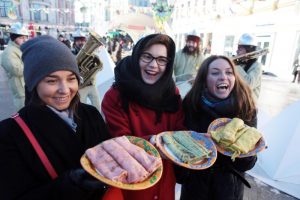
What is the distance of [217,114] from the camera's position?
5.60 feet

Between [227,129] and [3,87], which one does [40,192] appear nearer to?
[227,129]

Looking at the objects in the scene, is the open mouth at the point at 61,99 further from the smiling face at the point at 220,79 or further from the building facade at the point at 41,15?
the building facade at the point at 41,15

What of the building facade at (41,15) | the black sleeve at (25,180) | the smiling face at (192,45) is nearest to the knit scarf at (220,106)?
A: the black sleeve at (25,180)

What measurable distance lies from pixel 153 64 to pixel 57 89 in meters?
0.68

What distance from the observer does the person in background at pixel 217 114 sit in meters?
1.60

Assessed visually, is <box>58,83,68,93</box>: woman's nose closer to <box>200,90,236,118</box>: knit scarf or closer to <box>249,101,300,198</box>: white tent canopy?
<box>200,90,236,118</box>: knit scarf

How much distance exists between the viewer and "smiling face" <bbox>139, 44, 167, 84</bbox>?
5.23 feet

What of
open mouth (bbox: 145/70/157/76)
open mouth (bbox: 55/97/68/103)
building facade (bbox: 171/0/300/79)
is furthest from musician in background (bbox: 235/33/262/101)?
building facade (bbox: 171/0/300/79)

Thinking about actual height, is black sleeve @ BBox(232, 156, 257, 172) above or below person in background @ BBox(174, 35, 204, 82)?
below

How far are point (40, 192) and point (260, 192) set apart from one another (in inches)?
116

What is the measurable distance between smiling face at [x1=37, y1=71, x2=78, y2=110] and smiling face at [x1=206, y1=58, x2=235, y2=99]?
42.4 inches

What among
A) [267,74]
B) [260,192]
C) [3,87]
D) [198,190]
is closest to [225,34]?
[267,74]

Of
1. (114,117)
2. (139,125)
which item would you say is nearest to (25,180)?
(114,117)

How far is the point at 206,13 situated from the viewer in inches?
964
